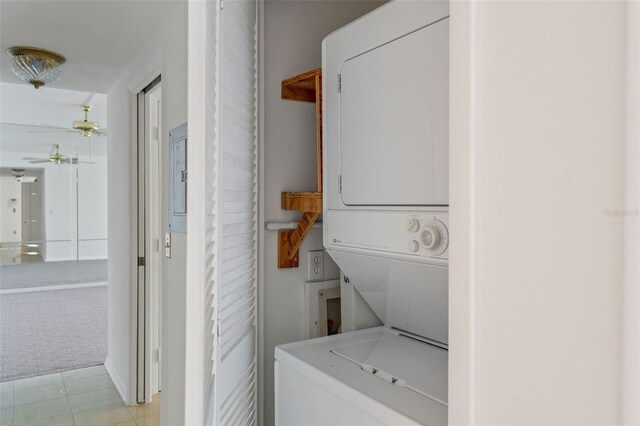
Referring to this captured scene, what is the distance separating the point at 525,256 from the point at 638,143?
0.22 meters

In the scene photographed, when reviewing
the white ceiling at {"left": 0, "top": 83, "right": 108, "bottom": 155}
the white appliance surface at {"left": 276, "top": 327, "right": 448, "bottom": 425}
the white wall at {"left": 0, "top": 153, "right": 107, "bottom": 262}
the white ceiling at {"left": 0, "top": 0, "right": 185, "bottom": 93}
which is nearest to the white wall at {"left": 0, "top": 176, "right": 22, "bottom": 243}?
the white wall at {"left": 0, "top": 153, "right": 107, "bottom": 262}

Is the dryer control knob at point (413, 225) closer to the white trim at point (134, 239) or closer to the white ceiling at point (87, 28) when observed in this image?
the white ceiling at point (87, 28)

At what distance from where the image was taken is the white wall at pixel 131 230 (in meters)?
2.52

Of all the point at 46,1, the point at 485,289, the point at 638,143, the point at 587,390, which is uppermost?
the point at 46,1

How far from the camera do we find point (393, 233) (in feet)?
4.72

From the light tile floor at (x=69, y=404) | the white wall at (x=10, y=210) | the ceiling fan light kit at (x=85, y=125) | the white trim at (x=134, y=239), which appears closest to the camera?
the light tile floor at (x=69, y=404)

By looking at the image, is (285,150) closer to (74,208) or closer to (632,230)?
(632,230)

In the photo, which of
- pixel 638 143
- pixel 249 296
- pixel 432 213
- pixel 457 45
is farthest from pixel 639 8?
pixel 249 296

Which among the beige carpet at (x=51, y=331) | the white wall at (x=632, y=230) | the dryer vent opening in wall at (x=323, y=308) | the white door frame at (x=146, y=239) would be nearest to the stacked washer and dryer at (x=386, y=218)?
the dryer vent opening in wall at (x=323, y=308)

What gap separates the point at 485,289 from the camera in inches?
30.4

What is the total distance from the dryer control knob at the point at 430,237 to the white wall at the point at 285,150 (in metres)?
0.96

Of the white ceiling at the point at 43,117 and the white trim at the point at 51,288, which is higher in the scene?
the white ceiling at the point at 43,117

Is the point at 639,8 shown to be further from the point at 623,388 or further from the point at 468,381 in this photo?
the point at 468,381

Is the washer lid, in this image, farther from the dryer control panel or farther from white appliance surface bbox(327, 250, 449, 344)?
the dryer control panel
